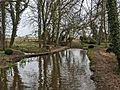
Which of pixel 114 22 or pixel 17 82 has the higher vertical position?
pixel 114 22

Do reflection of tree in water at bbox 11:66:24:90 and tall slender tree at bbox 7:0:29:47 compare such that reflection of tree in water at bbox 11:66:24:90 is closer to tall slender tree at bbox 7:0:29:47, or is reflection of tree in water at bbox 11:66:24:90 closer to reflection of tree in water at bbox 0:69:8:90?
reflection of tree in water at bbox 0:69:8:90

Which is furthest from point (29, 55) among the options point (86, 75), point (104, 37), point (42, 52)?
point (104, 37)

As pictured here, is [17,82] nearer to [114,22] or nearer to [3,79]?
[3,79]

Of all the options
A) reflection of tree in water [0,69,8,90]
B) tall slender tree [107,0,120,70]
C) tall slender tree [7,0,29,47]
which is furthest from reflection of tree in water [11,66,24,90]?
tall slender tree [7,0,29,47]

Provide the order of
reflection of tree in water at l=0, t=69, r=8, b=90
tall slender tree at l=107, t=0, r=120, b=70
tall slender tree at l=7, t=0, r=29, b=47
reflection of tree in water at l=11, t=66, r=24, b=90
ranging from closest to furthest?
reflection of tree in water at l=11, t=66, r=24, b=90, reflection of tree in water at l=0, t=69, r=8, b=90, tall slender tree at l=107, t=0, r=120, b=70, tall slender tree at l=7, t=0, r=29, b=47

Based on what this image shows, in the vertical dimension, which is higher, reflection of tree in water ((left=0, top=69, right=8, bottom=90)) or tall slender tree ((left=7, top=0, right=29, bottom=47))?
tall slender tree ((left=7, top=0, right=29, bottom=47))

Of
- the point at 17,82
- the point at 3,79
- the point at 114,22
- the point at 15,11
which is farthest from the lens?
the point at 15,11

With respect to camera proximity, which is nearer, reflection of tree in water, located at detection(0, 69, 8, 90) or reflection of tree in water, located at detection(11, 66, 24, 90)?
reflection of tree in water, located at detection(11, 66, 24, 90)

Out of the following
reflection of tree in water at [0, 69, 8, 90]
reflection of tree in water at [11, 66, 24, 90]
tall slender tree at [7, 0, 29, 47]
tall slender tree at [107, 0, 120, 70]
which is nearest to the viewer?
reflection of tree in water at [11, 66, 24, 90]

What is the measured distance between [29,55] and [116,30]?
17.6 m

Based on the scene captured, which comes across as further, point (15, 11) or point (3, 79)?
point (15, 11)

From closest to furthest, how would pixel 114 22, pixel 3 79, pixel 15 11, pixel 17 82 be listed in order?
1. pixel 17 82
2. pixel 114 22
3. pixel 3 79
4. pixel 15 11

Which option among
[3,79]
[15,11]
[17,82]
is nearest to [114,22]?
[17,82]

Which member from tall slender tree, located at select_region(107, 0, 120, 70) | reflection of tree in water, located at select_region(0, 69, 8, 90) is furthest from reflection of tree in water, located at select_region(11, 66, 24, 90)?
tall slender tree, located at select_region(107, 0, 120, 70)
